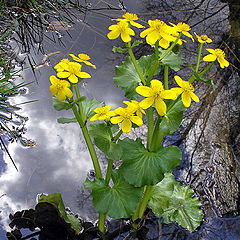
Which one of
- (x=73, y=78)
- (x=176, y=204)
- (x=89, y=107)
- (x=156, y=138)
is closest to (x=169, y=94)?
(x=156, y=138)

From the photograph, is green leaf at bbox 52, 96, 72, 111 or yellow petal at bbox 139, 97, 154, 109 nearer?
yellow petal at bbox 139, 97, 154, 109

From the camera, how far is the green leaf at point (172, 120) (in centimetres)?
136

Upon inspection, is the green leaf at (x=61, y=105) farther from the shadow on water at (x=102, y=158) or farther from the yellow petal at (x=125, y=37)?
the shadow on water at (x=102, y=158)

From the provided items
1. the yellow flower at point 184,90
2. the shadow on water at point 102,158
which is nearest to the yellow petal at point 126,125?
the yellow flower at point 184,90

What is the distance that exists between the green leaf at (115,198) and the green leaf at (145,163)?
0.08 metres

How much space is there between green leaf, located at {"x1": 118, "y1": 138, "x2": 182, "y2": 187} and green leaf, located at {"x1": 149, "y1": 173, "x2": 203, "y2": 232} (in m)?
0.26

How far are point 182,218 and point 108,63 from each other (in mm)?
1372

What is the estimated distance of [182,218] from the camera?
1653mm

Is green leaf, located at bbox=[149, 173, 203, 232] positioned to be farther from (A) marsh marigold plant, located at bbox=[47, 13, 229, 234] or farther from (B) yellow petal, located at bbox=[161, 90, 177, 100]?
(B) yellow petal, located at bbox=[161, 90, 177, 100]

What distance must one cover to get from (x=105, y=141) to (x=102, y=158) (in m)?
0.62

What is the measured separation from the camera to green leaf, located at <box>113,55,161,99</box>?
1532mm

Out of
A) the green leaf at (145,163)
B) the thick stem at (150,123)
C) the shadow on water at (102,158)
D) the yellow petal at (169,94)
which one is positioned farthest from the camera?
the shadow on water at (102,158)

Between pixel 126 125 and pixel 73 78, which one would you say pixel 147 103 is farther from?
pixel 73 78

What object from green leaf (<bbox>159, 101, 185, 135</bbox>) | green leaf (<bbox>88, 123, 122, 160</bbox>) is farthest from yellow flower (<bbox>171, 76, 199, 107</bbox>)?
green leaf (<bbox>88, 123, 122, 160</bbox>)
